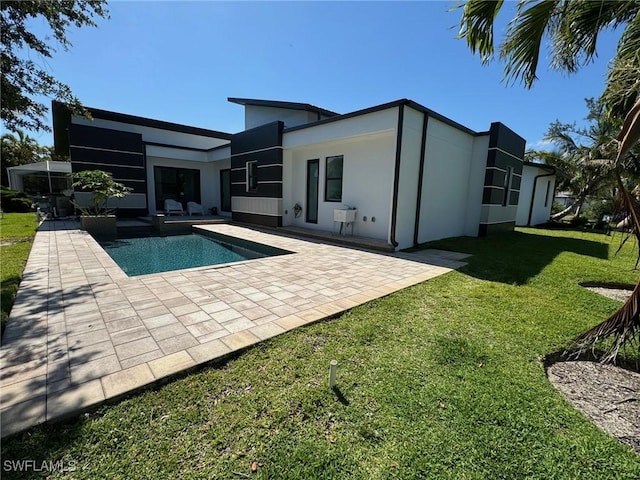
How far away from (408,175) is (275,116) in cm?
939

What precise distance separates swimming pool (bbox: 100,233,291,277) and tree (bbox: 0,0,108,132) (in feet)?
11.4

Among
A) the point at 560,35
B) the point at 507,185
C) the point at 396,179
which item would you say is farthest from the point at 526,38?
the point at 507,185

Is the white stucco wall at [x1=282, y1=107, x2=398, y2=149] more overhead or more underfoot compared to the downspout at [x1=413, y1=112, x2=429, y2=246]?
more overhead

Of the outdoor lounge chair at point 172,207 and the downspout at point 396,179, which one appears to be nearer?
the downspout at point 396,179

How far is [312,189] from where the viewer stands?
423 inches

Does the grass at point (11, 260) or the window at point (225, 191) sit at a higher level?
the window at point (225, 191)

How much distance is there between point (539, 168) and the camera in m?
15.8

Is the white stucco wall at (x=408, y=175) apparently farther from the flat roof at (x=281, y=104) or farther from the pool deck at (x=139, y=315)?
the flat roof at (x=281, y=104)

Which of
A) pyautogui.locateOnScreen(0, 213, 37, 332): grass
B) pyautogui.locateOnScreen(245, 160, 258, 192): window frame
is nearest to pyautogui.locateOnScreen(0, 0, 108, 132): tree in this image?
pyautogui.locateOnScreen(0, 213, 37, 332): grass

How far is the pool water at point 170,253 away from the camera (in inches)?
269

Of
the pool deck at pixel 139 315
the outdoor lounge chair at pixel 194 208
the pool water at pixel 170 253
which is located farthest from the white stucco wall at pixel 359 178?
the outdoor lounge chair at pixel 194 208

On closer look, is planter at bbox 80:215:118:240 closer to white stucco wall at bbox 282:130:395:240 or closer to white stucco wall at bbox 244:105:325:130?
white stucco wall at bbox 282:130:395:240

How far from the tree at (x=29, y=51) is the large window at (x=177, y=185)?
28.3 ft

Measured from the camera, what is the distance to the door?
34.3 feet
